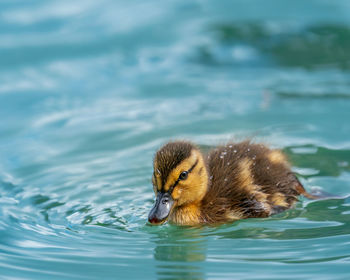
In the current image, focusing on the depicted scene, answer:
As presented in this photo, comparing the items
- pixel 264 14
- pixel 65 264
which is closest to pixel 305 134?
pixel 65 264

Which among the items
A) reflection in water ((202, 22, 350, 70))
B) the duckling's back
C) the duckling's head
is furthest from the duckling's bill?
reflection in water ((202, 22, 350, 70))

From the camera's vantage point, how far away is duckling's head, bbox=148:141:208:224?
164 inches

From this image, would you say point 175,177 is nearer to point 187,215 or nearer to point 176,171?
point 176,171

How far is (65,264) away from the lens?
3775 mm

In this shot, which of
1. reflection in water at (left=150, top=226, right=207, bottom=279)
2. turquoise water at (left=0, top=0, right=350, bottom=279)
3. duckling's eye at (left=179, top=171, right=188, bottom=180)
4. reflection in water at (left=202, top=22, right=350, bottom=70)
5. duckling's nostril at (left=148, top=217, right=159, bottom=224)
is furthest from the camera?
reflection in water at (left=202, top=22, right=350, bottom=70)

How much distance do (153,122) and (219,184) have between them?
213cm

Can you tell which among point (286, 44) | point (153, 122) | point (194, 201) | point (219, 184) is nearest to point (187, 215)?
point (194, 201)

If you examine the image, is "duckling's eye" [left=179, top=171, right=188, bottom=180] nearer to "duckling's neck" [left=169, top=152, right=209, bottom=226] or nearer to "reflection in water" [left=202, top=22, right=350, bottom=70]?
"duckling's neck" [left=169, top=152, right=209, bottom=226]

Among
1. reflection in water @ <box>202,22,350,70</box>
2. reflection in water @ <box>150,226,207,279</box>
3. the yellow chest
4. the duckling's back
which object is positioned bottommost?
reflection in water @ <box>150,226,207,279</box>

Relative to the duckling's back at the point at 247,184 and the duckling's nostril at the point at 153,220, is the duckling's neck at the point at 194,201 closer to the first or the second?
the duckling's back at the point at 247,184

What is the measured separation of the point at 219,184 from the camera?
455 cm

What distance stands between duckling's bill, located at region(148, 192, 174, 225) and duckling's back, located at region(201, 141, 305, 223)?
31 centimetres

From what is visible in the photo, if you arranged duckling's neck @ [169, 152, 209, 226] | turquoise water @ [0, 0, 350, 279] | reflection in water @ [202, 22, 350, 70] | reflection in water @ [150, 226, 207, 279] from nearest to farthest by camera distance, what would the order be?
reflection in water @ [150, 226, 207, 279], turquoise water @ [0, 0, 350, 279], duckling's neck @ [169, 152, 209, 226], reflection in water @ [202, 22, 350, 70]

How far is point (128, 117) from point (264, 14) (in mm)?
3266
